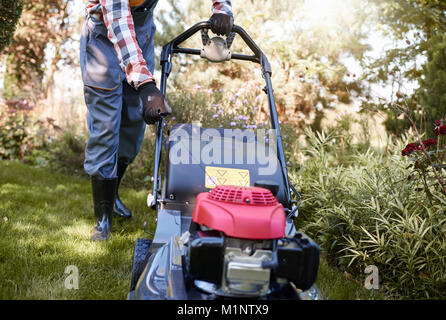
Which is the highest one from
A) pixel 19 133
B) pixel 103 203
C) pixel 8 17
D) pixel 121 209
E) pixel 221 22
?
pixel 8 17

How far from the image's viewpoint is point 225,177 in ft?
6.09

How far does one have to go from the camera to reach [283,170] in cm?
192

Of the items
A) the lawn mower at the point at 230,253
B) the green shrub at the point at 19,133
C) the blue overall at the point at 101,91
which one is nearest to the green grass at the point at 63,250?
the lawn mower at the point at 230,253

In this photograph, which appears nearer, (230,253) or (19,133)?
(230,253)

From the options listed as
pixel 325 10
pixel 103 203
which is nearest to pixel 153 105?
pixel 103 203

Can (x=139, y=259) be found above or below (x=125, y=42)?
below

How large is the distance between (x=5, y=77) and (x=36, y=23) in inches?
59.7

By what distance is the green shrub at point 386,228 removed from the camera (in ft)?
6.27

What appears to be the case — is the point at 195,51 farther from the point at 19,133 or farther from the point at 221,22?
the point at 19,133

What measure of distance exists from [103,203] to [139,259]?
758 millimetres

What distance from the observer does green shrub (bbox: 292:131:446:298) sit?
1912mm

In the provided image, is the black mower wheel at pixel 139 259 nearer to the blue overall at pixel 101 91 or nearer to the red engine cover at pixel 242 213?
the red engine cover at pixel 242 213

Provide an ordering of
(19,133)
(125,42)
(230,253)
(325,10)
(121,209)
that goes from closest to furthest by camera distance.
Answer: (230,253), (125,42), (121,209), (19,133), (325,10)
